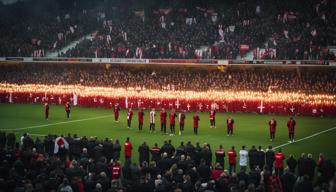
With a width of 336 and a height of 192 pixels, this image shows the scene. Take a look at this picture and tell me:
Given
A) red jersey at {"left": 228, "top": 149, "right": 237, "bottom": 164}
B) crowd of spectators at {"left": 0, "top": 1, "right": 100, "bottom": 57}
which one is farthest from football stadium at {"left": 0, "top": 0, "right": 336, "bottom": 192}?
crowd of spectators at {"left": 0, "top": 1, "right": 100, "bottom": 57}

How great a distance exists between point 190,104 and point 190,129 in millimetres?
9430

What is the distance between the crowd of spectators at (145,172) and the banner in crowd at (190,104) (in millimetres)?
18101

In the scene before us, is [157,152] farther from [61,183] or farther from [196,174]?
[61,183]

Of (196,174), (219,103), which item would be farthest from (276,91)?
(196,174)

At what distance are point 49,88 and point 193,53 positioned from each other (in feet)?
44.8

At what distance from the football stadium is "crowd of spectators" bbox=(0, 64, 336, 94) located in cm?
11

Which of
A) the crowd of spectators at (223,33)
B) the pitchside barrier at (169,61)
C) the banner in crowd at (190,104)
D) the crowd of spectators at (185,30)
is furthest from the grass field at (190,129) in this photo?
the crowd of spectators at (185,30)

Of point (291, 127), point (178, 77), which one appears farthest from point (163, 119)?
point (178, 77)

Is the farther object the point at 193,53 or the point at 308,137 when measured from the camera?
the point at 193,53

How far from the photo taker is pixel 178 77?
52.9 metres

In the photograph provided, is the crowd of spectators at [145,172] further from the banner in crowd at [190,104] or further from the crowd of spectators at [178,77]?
the crowd of spectators at [178,77]

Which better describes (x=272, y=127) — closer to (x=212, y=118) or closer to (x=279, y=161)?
(x=212, y=118)

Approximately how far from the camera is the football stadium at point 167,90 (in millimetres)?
21391

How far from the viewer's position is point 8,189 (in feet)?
53.0
